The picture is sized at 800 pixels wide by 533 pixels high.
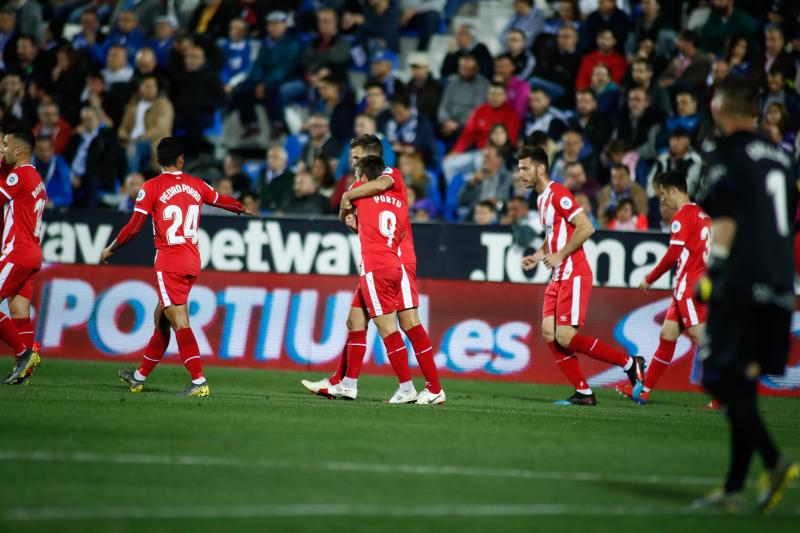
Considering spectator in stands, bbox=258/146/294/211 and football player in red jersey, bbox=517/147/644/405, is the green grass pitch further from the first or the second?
spectator in stands, bbox=258/146/294/211

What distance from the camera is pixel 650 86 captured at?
60.1 ft

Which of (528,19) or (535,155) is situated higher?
(528,19)

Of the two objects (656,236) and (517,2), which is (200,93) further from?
(656,236)

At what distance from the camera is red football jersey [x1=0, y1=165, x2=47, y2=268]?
12.5 m

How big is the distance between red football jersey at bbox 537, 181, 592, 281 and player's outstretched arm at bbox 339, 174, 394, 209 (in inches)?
74.4

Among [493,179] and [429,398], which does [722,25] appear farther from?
[429,398]

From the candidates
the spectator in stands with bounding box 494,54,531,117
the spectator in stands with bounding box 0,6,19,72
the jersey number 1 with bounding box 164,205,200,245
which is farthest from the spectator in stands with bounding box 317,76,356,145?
the jersey number 1 with bounding box 164,205,200,245

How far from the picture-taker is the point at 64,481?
A: 673cm

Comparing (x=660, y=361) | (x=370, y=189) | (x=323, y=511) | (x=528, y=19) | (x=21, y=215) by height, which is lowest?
(x=323, y=511)

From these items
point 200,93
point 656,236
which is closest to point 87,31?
point 200,93

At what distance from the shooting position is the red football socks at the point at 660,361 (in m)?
13.1

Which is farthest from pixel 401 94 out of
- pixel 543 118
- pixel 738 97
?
pixel 738 97

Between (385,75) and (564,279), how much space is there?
9247 mm

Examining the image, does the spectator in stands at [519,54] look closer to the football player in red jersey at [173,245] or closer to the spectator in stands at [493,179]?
the spectator in stands at [493,179]
